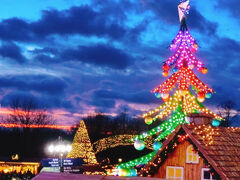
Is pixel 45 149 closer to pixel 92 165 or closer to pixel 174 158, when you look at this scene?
pixel 92 165

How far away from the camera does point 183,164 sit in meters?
13.3

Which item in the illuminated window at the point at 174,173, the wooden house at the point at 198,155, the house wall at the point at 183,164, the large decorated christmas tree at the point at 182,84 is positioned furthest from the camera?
the large decorated christmas tree at the point at 182,84

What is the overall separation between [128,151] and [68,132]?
2866 cm

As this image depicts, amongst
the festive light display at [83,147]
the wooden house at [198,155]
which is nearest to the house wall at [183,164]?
the wooden house at [198,155]

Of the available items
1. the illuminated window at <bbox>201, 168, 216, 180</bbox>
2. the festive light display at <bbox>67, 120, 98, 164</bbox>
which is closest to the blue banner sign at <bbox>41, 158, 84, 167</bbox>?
the festive light display at <bbox>67, 120, 98, 164</bbox>

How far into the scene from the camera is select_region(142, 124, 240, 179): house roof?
38.2 feet

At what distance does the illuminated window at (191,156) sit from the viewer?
42.6 feet

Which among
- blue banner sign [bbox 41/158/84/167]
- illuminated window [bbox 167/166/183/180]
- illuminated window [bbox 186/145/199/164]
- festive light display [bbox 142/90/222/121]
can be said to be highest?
festive light display [bbox 142/90/222/121]

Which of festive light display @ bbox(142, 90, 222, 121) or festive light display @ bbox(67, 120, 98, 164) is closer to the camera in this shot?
festive light display @ bbox(142, 90, 222, 121)

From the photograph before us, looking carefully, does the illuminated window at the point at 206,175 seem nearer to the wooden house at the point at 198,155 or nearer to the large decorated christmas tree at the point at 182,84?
the wooden house at the point at 198,155

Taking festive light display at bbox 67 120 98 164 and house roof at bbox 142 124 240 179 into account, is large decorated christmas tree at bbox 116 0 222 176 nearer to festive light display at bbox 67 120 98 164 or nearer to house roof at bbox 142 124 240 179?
house roof at bbox 142 124 240 179

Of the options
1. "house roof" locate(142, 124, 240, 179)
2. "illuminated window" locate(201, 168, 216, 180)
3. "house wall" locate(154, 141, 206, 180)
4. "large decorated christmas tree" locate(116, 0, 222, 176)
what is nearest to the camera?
"house roof" locate(142, 124, 240, 179)

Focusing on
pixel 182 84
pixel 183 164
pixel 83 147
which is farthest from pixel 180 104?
pixel 83 147

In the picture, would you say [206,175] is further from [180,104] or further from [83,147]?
[83,147]
